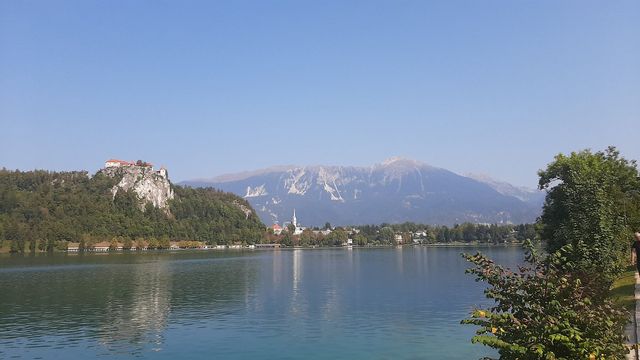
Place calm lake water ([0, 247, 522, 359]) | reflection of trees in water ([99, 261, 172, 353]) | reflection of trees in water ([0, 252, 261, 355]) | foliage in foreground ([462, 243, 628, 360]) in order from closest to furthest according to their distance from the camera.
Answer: foliage in foreground ([462, 243, 628, 360]), calm lake water ([0, 247, 522, 359]), reflection of trees in water ([99, 261, 172, 353]), reflection of trees in water ([0, 252, 261, 355])

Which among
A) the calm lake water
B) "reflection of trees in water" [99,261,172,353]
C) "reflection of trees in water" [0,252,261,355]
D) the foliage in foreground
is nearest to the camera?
the foliage in foreground

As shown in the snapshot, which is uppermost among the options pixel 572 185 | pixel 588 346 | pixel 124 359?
pixel 572 185

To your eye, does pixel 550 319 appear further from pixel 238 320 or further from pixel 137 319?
pixel 137 319

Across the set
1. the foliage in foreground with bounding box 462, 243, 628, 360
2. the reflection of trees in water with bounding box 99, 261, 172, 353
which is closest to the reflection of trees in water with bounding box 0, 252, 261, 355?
the reflection of trees in water with bounding box 99, 261, 172, 353

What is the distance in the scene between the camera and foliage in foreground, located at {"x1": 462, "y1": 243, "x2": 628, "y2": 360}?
11266mm

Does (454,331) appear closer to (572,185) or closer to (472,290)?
(572,185)

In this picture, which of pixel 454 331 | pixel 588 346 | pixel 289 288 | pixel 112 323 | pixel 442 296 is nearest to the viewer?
pixel 588 346

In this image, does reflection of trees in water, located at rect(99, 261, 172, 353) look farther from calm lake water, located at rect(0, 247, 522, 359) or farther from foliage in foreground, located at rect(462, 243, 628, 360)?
foliage in foreground, located at rect(462, 243, 628, 360)

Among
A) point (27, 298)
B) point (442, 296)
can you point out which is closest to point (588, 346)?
point (442, 296)

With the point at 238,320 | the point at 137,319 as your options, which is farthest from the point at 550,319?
the point at 137,319

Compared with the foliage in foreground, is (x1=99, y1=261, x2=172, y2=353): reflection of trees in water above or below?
below

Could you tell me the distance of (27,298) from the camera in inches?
2397

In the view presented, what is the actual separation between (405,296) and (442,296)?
3.96 metres

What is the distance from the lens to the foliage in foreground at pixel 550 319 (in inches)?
444
